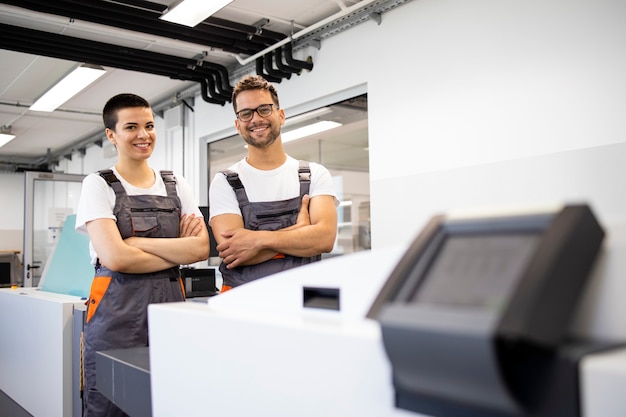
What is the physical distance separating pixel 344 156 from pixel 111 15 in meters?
2.00

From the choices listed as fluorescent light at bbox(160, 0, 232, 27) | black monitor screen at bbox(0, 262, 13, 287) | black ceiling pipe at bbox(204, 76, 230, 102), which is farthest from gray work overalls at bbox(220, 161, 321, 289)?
black monitor screen at bbox(0, 262, 13, 287)

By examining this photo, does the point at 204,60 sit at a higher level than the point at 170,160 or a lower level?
higher

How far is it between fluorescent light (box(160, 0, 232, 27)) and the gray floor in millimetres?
2405

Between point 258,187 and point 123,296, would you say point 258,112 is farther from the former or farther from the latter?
point 123,296

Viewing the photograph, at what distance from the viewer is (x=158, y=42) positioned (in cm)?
425

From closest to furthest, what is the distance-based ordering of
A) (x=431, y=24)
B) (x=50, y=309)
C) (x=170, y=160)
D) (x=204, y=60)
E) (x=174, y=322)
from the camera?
(x=174, y=322)
(x=50, y=309)
(x=431, y=24)
(x=204, y=60)
(x=170, y=160)

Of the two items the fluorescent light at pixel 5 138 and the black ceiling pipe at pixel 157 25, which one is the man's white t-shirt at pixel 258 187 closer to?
the black ceiling pipe at pixel 157 25

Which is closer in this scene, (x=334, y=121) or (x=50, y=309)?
(x=50, y=309)

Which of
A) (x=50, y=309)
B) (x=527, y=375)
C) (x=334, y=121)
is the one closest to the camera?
(x=527, y=375)

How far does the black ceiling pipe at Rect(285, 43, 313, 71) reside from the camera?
4.22m

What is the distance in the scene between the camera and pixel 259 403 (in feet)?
2.25

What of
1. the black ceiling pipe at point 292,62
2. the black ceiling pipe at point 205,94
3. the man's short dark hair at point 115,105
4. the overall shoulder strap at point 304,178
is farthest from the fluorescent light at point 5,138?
the overall shoulder strap at point 304,178

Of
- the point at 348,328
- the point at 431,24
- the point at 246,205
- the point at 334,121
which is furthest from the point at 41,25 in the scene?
the point at 348,328

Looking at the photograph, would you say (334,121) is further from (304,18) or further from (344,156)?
(304,18)
